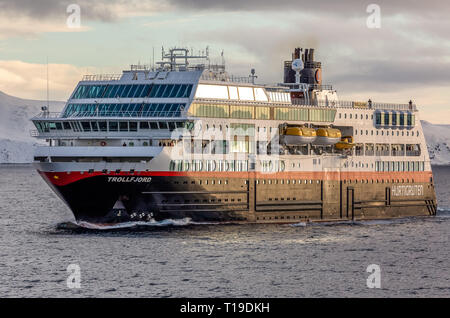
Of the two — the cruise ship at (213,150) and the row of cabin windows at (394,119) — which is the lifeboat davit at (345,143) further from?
the row of cabin windows at (394,119)

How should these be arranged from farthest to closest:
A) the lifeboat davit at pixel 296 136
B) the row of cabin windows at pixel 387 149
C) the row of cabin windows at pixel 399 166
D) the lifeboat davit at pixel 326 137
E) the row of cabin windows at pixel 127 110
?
1. the row of cabin windows at pixel 399 166
2. the row of cabin windows at pixel 387 149
3. the lifeboat davit at pixel 326 137
4. the lifeboat davit at pixel 296 136
5. the row of cabin windows at pixel 127 110

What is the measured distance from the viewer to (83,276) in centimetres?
5522

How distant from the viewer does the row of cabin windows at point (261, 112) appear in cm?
7362

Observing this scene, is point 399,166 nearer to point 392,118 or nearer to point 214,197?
point 392,118

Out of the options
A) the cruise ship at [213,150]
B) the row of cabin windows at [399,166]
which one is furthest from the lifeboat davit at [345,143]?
the row of cabin windows at [399,166]

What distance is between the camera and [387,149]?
89.8 metres

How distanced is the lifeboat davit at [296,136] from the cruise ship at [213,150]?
0.11 metres

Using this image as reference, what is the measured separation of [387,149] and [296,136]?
14.8m
